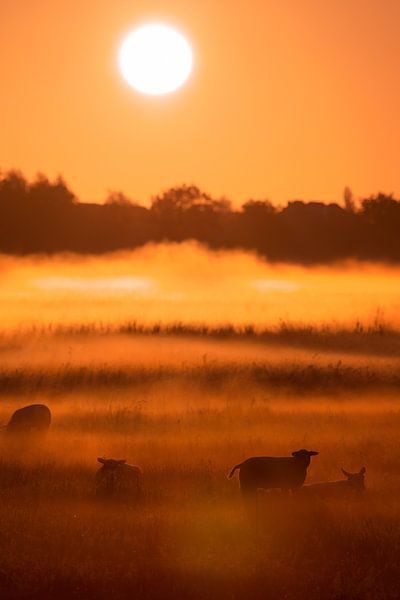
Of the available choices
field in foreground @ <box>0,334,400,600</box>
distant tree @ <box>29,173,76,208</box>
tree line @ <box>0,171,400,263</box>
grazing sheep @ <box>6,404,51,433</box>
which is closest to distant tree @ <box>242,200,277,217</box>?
tree line @ <box>0,171,400,263</box>

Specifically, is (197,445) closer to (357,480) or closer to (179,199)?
(357,480)

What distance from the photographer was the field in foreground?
11.7 m

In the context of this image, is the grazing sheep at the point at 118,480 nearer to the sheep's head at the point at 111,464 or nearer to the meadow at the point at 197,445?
the sheep's head at the point at 111,464

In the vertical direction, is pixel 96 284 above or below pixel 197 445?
below

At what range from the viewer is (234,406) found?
81.1 ft

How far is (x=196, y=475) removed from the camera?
1698cm

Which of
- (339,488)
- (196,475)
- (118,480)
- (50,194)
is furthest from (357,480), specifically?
(50,194)

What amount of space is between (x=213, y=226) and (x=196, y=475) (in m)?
58.9

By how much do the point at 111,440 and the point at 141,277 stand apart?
Answer: 5709 centimetres

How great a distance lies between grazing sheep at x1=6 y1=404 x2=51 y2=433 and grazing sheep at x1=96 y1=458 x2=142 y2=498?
5.10 meters

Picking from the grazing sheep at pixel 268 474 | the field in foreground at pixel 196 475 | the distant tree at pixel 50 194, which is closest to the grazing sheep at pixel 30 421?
the field in foreground at pixel 196 475

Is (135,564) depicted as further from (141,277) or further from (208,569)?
(141,277)

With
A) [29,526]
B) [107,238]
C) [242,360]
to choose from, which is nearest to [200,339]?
[242,360]

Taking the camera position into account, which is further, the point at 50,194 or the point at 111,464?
the point at 50,194
